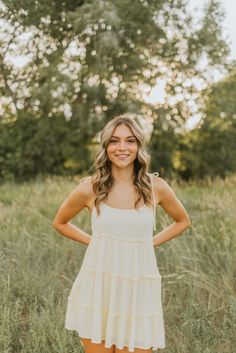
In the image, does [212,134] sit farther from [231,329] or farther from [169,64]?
[231,329]

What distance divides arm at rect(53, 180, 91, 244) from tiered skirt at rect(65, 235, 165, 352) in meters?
0.26

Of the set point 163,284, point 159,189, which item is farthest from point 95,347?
point 163,284

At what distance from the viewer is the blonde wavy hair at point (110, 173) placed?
9.86ft

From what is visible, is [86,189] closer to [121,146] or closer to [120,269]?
[121,146]

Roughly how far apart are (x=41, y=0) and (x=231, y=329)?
14.3m

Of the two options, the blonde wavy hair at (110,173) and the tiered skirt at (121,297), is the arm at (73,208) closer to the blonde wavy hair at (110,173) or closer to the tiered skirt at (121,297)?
the blonde wavy hair at (110,173)

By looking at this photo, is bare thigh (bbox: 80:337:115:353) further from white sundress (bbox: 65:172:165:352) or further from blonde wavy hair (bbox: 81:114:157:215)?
blonde wavy hair (bbox: 81:114:157:215)

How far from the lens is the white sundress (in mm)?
2900

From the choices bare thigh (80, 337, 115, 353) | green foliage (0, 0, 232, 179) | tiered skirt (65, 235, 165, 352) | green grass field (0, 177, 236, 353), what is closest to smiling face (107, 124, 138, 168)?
tiered skirt (65, 235, 165, 352)

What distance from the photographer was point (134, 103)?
1672cm

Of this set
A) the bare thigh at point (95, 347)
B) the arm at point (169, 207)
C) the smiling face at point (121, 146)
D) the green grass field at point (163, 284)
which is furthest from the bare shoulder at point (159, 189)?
the green grass field at point (163, 284)

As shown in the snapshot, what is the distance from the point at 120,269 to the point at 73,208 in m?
0.46

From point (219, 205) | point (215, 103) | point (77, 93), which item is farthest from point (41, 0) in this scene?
point (219, 205)

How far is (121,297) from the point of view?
2.90m
